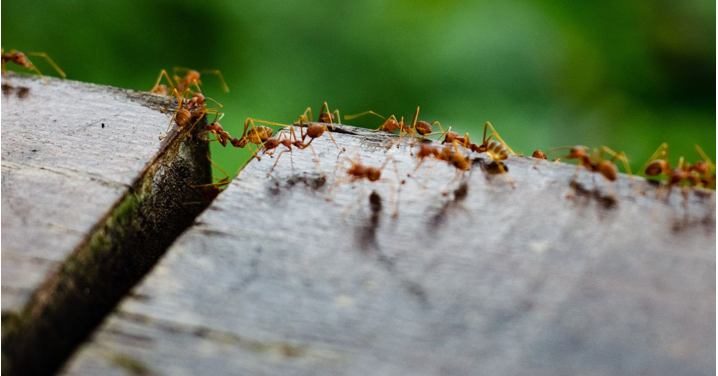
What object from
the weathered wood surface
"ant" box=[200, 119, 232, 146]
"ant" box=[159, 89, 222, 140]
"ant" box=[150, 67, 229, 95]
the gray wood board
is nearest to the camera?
the weathered wood surface

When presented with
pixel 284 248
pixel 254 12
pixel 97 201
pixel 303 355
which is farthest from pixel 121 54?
pixel 303 355

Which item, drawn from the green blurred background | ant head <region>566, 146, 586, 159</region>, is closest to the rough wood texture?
ant head <region>566, 146, 586, 159</region>

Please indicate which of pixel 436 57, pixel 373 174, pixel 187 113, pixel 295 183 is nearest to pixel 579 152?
pixel 373 174

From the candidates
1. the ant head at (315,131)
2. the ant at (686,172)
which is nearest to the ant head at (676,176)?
the ant at (686,172)

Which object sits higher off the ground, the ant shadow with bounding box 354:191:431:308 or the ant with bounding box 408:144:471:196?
the ant with bounding box 408:144:471:196

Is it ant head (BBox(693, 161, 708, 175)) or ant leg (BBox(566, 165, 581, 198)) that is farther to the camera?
ant head (BBox(693, 161, 708, 175))

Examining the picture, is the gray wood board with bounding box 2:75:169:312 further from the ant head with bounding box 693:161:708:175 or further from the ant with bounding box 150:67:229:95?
the ant head with bounding box 693:161:708:175
